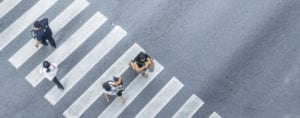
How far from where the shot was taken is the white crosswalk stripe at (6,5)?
19.0 meters

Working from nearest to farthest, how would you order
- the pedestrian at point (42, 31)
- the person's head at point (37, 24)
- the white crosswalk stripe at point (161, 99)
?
the person's head at point (37, 24) → the pedestrian at point (42, 31) → the white crosswalk stripe at point (161, 99)

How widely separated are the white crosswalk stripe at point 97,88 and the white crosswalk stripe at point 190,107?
246cm

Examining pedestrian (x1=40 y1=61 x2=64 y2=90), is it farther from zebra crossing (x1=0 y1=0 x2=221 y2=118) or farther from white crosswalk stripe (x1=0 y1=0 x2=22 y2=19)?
white crosswalk stripe (x1=0 y1=0 x2=22 y2=19)

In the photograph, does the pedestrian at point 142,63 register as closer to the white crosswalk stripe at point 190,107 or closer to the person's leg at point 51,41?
the white crosswalk stripe at point 190,107

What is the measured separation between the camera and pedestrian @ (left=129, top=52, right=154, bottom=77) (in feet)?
55.9

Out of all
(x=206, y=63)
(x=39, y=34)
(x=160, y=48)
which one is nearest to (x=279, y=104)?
(x=206, y=63)

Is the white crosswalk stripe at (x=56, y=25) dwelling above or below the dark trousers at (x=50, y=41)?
above

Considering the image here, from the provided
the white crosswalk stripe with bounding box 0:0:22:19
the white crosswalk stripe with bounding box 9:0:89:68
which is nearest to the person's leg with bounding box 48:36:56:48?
the white crosswalk stripe with bounding box 9:0:89:68

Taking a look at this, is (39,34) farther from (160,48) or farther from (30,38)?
(160,48)

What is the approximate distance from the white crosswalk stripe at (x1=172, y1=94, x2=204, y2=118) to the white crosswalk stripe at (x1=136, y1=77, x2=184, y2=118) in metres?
0.54

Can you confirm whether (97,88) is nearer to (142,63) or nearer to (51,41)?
(142,63)

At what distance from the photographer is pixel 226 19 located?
62.1ft

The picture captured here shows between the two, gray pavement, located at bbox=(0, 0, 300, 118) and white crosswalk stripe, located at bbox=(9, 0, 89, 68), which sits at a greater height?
white crosswalk stripe, located at bbox=(9, 0, 89, 68)

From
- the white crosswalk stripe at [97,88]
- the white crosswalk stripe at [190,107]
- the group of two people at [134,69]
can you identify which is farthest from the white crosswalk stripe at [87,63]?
the white crosswalk stripe at [190,107]
